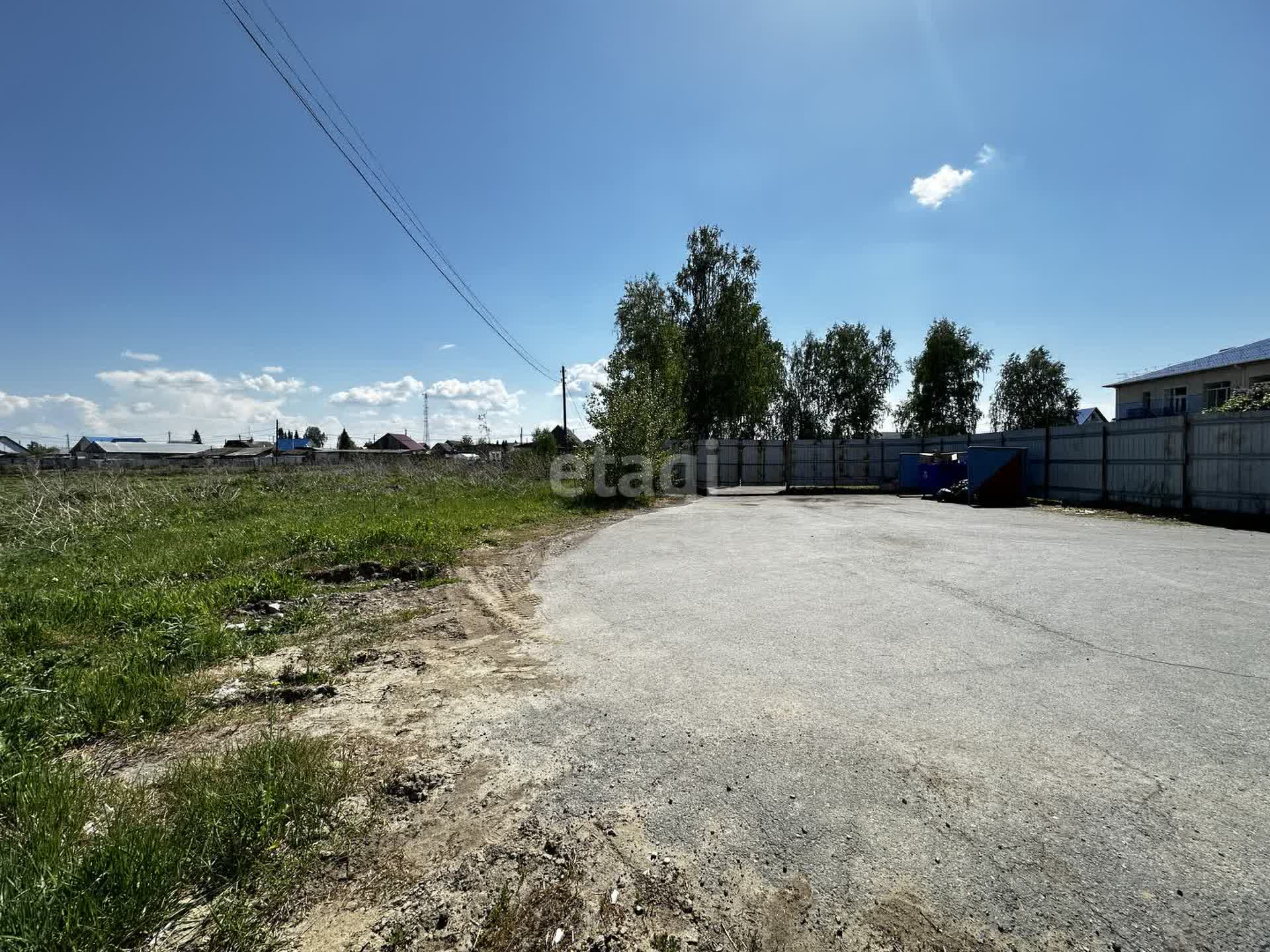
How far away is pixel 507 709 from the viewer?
3.55 m

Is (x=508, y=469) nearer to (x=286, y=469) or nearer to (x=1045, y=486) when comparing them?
(x=286, y=469)

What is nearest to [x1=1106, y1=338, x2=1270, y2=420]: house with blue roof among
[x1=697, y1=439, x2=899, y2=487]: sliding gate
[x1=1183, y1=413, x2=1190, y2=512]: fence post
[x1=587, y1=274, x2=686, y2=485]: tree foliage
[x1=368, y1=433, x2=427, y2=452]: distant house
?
[x1=697, y1=439, x2=899, y2=487]: sliding gate

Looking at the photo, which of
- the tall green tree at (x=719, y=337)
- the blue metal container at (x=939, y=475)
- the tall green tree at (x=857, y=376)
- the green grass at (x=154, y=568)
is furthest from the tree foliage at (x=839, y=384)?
the green grass at (x=154, y=568)

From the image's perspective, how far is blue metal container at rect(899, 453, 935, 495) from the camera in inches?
874

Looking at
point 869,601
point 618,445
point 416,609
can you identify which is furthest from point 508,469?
point 869,601

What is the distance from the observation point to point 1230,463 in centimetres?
1205

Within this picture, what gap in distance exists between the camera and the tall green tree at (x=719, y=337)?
109 ft

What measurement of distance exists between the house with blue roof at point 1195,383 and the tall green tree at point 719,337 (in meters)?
18.6

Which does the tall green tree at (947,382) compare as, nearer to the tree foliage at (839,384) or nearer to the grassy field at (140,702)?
the tree foliage at (839,384)

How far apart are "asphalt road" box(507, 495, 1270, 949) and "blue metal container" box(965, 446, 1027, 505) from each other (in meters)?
10.6

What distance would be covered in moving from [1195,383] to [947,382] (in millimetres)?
12257

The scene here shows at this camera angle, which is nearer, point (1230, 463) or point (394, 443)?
point (1230, 463)

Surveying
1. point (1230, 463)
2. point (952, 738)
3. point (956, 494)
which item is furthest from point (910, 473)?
point (952, 738)

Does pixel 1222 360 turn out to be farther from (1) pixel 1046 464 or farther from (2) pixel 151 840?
(2) pixel 151 840
